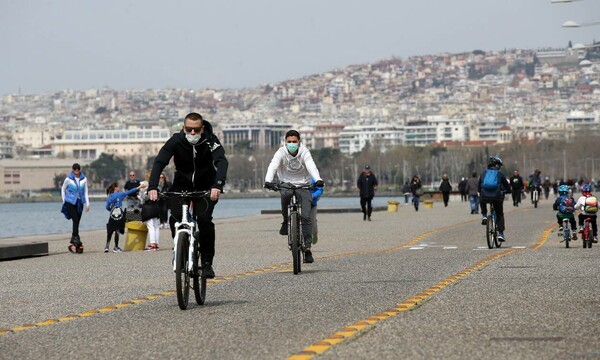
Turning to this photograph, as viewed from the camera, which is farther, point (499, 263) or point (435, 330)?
point (499, 263)

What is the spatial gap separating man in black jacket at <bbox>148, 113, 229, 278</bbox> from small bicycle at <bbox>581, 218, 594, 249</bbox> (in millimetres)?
12539

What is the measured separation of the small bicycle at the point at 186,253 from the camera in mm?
13969

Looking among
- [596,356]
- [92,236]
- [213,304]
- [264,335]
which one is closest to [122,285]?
[213,304]

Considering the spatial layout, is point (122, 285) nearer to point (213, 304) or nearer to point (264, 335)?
point (213, 304)

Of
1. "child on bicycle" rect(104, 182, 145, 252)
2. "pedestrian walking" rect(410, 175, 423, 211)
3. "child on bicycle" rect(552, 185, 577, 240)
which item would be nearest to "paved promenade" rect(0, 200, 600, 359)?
"child on bicycle" rect(552, 185, 577, 240)

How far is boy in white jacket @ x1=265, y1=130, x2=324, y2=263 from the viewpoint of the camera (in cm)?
1994

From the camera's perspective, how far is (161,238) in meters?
36.3

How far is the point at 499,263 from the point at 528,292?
5.77m

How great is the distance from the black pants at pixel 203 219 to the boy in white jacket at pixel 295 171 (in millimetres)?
4768

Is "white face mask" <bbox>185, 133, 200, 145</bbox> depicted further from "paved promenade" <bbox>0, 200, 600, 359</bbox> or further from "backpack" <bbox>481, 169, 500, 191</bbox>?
"backpack" <bbox>481, 169, 500, 191</bbox>

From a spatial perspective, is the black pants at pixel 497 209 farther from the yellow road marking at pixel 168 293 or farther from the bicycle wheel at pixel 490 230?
the yellow road marking at pixel 168 293

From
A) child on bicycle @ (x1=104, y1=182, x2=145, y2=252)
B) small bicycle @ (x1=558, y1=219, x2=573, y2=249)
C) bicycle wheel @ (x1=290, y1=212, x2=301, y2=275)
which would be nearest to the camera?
bicycle wheel @ (x1=290, y1=212, x2=301, y2=275)

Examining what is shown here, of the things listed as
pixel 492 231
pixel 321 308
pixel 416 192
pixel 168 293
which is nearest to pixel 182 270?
pixel 321 308

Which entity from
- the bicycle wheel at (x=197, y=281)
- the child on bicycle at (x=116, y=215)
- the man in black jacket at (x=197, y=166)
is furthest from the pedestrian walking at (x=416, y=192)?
the bicycle wheel at (x=197, y=281)
